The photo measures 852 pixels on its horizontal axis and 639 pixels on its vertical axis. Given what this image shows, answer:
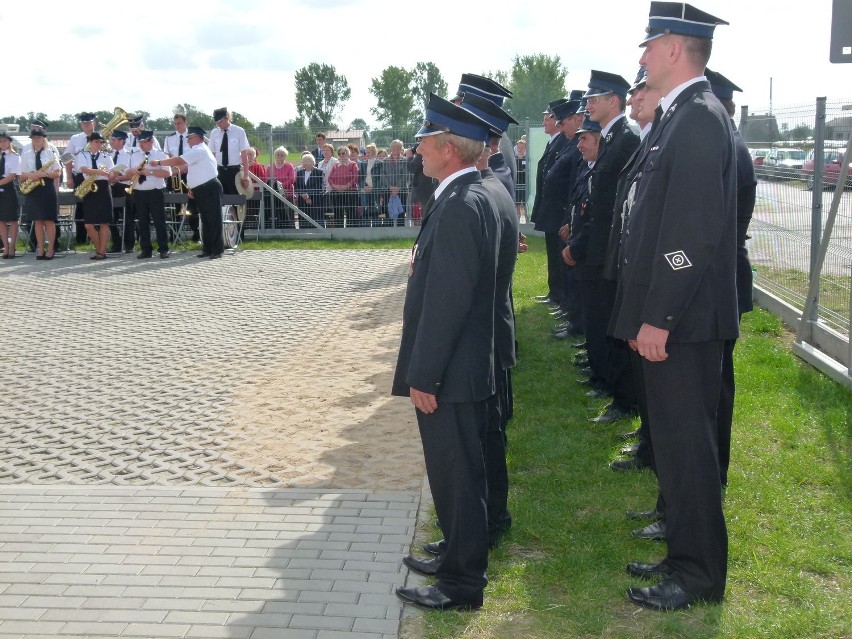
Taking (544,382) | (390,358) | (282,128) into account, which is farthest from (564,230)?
(282,128)

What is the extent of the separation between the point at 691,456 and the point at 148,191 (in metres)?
14.5

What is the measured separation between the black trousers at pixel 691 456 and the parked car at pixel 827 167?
493 cm

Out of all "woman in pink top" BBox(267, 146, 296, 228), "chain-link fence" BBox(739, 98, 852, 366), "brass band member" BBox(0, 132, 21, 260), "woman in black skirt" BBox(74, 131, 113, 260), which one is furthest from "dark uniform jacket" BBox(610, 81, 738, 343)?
"woman in pink top" BBox(267, 146, 296, 228)

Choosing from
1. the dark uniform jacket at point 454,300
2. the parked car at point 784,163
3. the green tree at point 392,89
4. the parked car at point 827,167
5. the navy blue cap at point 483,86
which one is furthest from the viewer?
the green tree at point 392,89

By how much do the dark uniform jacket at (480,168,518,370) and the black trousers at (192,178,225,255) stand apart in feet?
41.7

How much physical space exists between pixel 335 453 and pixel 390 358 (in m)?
3.00

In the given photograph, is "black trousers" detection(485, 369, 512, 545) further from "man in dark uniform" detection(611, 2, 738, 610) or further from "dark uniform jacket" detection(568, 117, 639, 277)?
"dark uniform jacket" detection(568, 117, 639, 277)

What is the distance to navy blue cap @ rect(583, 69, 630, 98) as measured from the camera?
6.96m

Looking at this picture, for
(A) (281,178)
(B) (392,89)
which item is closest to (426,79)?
(B) (392,89)

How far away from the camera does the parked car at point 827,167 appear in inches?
330

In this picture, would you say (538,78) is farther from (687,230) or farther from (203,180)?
(687,230)

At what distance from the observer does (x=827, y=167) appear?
8.60 m

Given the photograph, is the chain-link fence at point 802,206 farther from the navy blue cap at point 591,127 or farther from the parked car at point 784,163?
the navy blue cap at point 591,127

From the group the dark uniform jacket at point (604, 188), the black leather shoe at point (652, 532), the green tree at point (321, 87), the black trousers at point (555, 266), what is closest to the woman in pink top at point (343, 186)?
the black trousers at point (555, 266)
